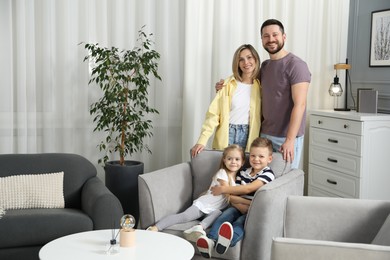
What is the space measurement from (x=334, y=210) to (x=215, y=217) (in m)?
0.82

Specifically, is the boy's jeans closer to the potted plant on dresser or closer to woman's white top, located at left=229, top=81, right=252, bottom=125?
woman's white top, located at left=229, top=81, right=252, bottom=125

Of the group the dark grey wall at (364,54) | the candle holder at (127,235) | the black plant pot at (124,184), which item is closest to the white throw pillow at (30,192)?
the black plant pot at (124,184)

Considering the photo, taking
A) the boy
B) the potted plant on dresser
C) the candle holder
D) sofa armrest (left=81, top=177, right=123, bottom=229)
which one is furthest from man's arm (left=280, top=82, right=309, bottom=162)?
the candle holder

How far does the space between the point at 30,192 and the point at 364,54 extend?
316 cm

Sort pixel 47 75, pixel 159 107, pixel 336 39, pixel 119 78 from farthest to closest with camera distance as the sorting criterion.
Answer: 1. pixel 336 39
2. pixel 159 107
3. pixel 47 75
4. pixel 119 78

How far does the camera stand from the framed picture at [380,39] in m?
4.69

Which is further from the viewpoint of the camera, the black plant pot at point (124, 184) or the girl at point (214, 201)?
the black plant pot at point (124, 184)

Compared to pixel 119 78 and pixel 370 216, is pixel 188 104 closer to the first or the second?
pixel 119 78

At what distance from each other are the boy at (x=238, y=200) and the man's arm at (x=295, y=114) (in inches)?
8.3

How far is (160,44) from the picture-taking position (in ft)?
15.8

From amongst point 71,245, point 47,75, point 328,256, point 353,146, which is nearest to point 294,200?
point 328,256

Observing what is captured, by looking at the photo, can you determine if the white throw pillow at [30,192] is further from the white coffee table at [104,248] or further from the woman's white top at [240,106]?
the woman's white top at [240,106]

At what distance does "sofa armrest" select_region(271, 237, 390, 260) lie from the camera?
2119 mm

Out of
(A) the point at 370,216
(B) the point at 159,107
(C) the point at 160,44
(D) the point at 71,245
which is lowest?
(D) the point at 71,245
